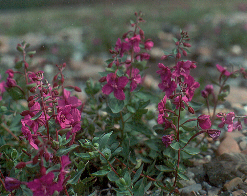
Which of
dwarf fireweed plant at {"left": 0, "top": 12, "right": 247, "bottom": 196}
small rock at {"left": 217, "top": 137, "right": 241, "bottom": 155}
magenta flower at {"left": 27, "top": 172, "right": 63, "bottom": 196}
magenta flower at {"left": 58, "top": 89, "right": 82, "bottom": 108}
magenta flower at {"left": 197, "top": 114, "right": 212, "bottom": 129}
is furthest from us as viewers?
small rock at {"left": 217, "top": 137, "right": 241, "bottom": 155}

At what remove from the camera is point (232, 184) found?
1.77 metres

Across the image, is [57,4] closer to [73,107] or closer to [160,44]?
[160,44]

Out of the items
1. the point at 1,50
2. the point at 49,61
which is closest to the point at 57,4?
the point at 1,50

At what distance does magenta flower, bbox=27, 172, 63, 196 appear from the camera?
3.76 feet

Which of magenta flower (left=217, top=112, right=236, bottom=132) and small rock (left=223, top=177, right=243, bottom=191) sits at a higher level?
magenta flower (left=217, top=112, right=236, bottom=132)

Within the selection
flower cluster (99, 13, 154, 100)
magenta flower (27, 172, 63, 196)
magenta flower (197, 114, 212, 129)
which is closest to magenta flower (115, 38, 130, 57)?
flower cluster (99, 13, 154, 100)

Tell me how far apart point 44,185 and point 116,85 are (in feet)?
2.28

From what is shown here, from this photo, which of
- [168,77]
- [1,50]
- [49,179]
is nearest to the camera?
[49,179]

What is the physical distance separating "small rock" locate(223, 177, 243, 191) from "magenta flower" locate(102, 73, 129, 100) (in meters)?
0.88

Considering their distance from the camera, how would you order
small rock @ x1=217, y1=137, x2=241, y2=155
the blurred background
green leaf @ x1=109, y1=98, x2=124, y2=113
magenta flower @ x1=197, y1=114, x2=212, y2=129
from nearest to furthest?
1. magenta flower @ x1=197, y1=114, x2=212, y2=129
2. green leaf @ x1=109, y1=98, x2=124, y2=113
3. small rock @ x1=217, y1=137, x2=241, y2=155
4. the blurred background

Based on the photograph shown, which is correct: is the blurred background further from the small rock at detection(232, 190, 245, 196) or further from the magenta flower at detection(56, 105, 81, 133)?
the magenta flower at detection(56, 105, 81, 133)

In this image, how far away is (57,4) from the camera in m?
12.7

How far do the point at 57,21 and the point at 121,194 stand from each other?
7867 mm

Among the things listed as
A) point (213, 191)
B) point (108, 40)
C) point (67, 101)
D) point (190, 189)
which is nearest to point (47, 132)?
point (67, 101)
